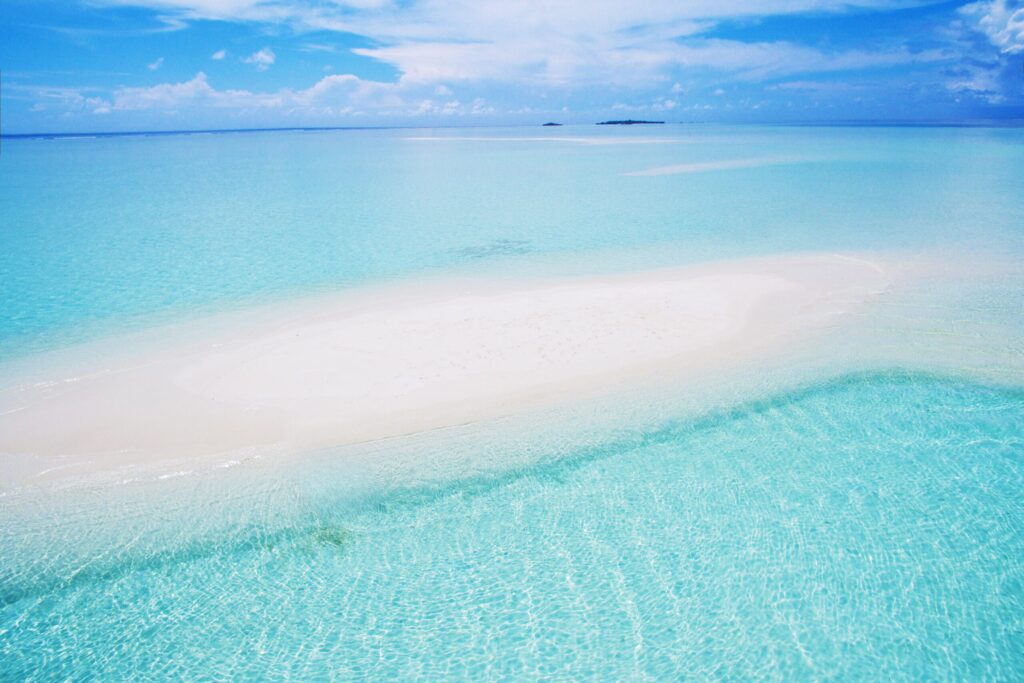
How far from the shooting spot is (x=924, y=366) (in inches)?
341

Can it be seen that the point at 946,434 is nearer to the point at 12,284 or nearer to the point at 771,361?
the point at 771,361

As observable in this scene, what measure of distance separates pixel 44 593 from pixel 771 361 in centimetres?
921

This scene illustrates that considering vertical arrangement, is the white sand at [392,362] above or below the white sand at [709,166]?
below

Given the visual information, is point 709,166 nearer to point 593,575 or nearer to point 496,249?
point 496,249

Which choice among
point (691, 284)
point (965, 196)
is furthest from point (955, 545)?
point (965, 196)

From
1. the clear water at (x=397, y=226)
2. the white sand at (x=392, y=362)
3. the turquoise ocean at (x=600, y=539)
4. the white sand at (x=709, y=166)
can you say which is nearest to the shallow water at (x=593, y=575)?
the turquoise ocean at (x=600, y=539)

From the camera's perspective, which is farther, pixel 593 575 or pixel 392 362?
pixel 392 362

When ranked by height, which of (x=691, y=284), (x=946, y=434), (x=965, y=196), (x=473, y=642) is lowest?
(x=473, y=642)

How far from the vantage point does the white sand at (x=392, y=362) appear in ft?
24.3

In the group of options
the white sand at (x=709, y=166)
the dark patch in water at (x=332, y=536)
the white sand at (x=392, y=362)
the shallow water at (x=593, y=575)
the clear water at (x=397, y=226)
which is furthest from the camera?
the white sand at (x=709, y=166)

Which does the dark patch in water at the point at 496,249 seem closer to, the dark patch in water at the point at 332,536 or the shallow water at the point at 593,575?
the shallow water at the point at 593,575

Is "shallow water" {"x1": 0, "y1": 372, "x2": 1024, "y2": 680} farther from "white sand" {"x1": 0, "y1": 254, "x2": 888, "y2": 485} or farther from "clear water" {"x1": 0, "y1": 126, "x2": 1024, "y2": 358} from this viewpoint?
"clear water" {"x1": 0, "y1": 126, "x2": 1024, "y2": 358}

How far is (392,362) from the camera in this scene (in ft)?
30.0

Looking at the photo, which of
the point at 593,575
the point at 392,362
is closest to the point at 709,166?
the point at 392,362
